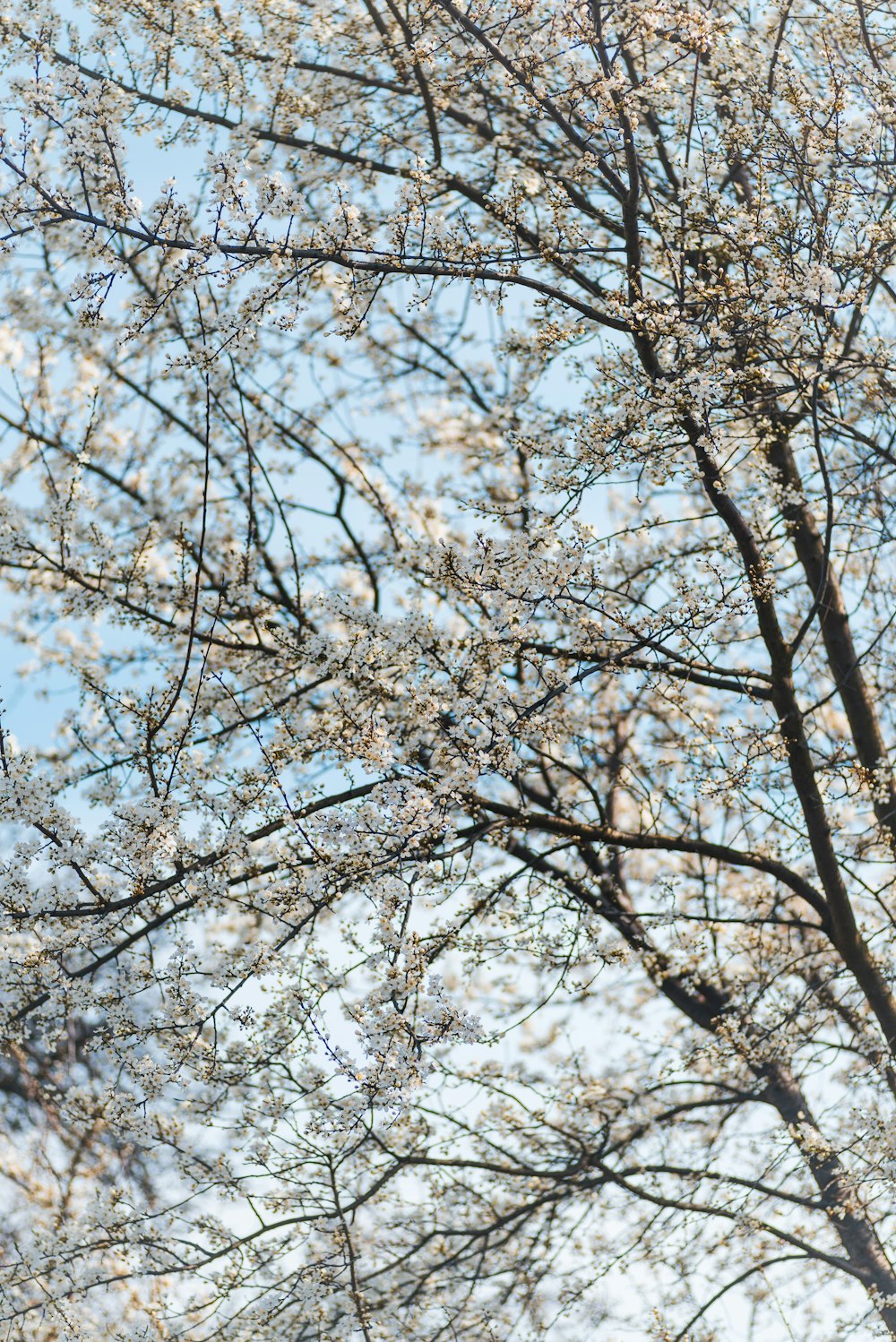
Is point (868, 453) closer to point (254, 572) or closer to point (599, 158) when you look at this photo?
point (599, 158)

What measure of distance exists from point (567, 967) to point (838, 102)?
421 centimetres

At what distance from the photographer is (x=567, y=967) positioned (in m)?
6.34

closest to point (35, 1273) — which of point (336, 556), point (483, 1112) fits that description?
point (483, 1112)

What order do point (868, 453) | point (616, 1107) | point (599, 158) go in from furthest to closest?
point (616, 1107) → point (868, 453) → point (599, 158)

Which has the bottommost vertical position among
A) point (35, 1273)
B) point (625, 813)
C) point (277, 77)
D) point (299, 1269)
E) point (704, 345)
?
point (299, 1269)

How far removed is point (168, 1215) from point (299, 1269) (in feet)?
2.58

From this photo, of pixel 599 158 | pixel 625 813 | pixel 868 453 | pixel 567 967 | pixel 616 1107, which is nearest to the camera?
pixel 599 158

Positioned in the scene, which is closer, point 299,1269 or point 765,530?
point 299,1269

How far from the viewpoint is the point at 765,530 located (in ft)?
23.8

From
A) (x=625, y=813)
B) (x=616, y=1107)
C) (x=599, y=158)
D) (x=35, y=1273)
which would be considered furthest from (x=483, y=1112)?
(x=599, y=158)

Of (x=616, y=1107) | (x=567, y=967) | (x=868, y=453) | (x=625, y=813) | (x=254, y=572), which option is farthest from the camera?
(x=625, y=813)

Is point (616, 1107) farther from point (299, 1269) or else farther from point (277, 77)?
point (277, 77)

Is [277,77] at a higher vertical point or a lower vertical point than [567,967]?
higher

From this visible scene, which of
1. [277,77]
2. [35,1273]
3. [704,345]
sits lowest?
[35,1273]
